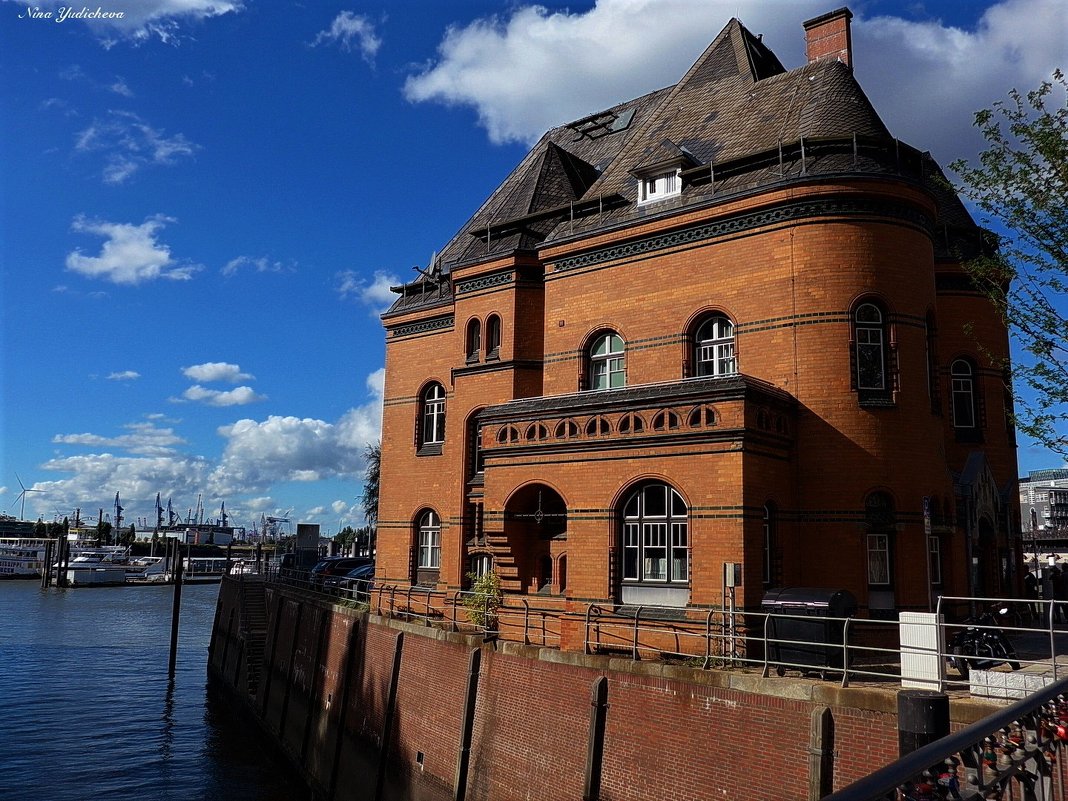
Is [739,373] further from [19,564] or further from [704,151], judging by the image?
[19,564]

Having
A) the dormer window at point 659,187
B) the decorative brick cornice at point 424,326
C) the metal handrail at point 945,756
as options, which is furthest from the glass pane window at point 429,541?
the metal handrail at point 945,756

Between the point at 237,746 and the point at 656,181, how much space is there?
23.0 meters

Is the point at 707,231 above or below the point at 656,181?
below

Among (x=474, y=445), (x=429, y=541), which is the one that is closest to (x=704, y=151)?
(x=474, y=445)

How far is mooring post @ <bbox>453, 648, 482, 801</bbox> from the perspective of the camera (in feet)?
52.2

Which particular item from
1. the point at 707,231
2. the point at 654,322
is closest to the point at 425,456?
the point at 654,322

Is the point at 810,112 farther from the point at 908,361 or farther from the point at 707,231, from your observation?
the point at 908,361

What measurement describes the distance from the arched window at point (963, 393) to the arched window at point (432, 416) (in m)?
15.0

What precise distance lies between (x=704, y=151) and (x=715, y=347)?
575 centimetres

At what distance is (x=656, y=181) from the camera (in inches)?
826

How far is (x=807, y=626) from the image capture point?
41.8 feet

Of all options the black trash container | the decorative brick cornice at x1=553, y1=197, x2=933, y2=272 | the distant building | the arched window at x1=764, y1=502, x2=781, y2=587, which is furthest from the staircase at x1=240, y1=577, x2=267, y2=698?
the distant building

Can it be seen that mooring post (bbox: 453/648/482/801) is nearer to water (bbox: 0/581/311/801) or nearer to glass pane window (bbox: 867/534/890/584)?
glass pane window (bbox: 867/534/890/584)

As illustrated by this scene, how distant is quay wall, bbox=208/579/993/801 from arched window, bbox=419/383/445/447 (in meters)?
6.13
